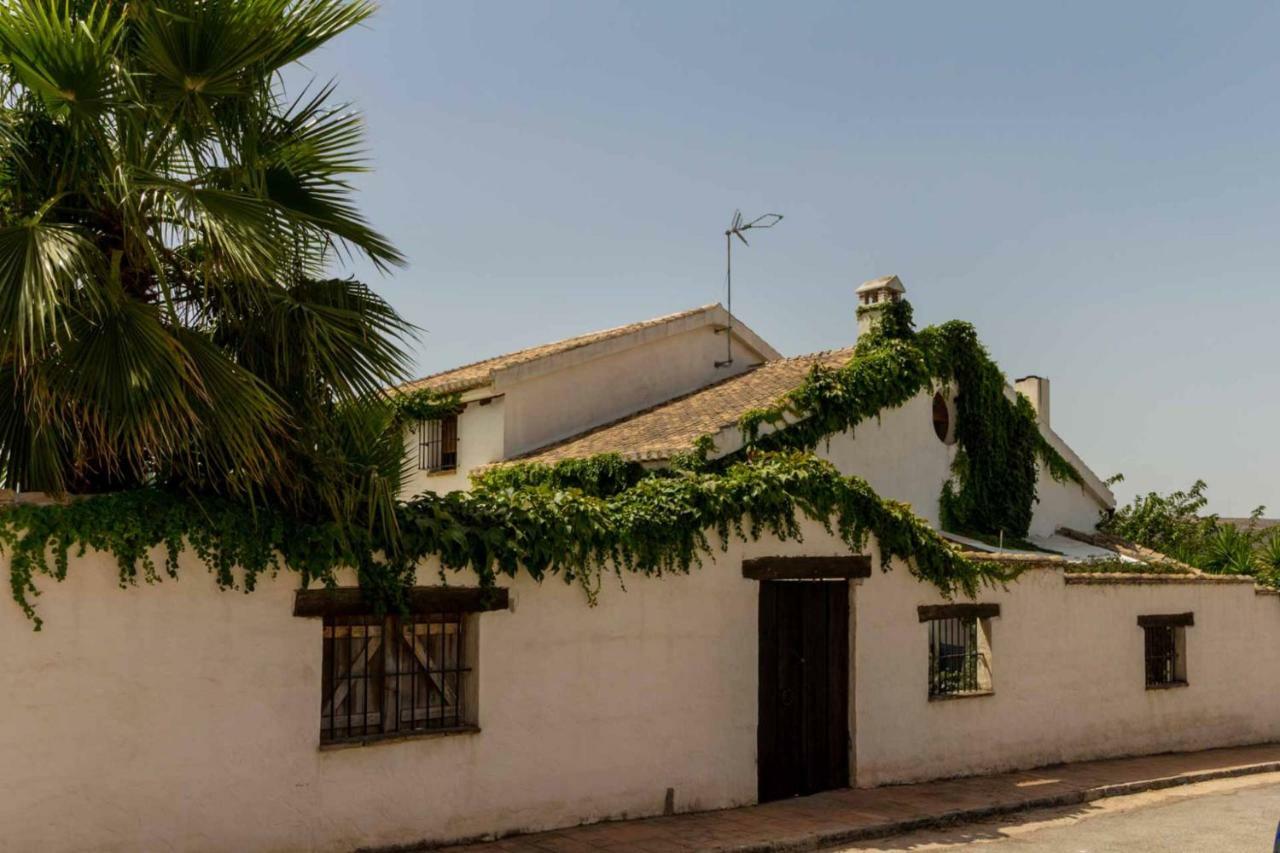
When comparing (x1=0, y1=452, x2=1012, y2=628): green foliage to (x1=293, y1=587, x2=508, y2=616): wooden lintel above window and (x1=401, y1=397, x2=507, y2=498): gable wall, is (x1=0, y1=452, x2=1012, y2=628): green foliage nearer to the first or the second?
(x1=293, y1=587, x2=508, y2=616): wooden lintel above window

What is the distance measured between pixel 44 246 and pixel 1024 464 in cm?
1869

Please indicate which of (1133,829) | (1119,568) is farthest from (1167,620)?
(1133,829)

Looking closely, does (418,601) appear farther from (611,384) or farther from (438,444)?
(611,384)

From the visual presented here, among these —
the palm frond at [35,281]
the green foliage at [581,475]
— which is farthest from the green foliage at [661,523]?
the green foliage at [581,475]

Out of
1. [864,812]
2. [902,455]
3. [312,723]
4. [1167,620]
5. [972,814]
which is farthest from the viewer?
[902,455]

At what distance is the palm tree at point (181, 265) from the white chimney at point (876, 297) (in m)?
13.0

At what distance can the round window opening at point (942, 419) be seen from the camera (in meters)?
22.1

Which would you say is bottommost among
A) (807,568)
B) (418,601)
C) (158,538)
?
(418,601)

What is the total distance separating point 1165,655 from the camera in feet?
58.9

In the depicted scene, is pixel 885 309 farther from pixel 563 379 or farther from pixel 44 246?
pixel 44 246

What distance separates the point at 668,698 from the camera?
39.4ft

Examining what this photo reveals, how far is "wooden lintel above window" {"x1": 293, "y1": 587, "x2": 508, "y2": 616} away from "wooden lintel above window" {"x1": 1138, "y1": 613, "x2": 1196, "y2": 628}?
34.0ft

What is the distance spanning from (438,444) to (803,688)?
1078cm

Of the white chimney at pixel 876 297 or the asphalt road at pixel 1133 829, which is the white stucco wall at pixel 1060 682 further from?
the white chimney at pixel 876 297
